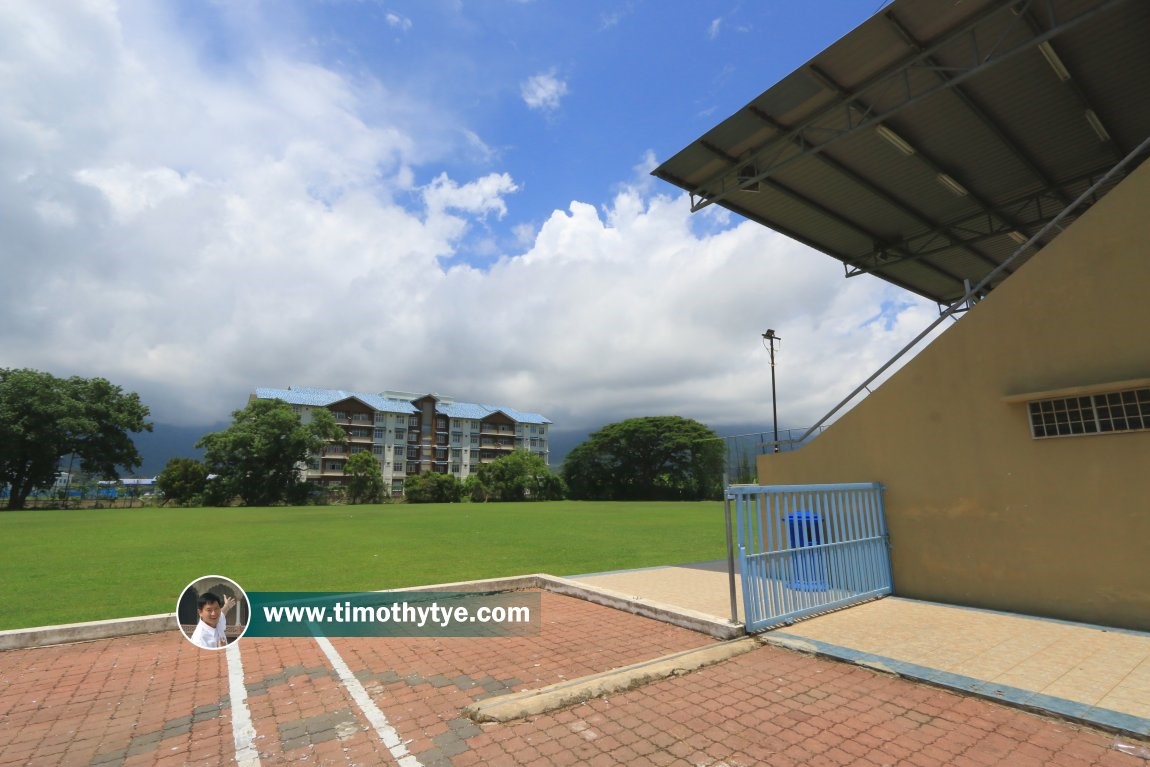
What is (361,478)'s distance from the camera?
58.1 m

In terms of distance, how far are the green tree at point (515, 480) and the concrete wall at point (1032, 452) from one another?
→ 185 feet

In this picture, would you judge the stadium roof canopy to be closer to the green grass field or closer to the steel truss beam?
the steel truss beam

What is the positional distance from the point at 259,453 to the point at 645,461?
1576 inches

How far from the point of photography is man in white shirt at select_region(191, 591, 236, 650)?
5602mm

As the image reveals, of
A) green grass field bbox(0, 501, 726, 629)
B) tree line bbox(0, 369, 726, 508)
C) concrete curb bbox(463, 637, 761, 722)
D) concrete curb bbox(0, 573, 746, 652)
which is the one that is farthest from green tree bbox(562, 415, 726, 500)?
concrete curb bbox(463, 637, 761, 722)

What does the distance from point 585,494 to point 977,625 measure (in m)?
60.5

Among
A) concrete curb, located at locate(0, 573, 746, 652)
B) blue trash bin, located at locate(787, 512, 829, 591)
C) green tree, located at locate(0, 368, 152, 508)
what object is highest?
green tree, located at locate(0, 368, 152, 508)

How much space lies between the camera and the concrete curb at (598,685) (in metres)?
3.87

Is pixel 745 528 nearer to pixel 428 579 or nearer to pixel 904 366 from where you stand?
pixel 904 366

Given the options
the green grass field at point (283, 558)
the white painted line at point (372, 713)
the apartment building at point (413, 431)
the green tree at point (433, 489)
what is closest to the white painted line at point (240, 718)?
the white painted line at point (372, 713)

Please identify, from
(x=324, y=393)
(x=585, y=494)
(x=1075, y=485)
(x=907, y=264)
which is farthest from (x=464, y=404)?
(x=1075, y=485)

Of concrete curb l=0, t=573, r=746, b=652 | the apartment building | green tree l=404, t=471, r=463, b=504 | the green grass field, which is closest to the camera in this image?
concrete curb l=0, t=573, r=746, b=652

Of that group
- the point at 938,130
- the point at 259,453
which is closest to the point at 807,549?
the point at 938,130

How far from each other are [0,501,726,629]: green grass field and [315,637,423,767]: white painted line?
378 cm
